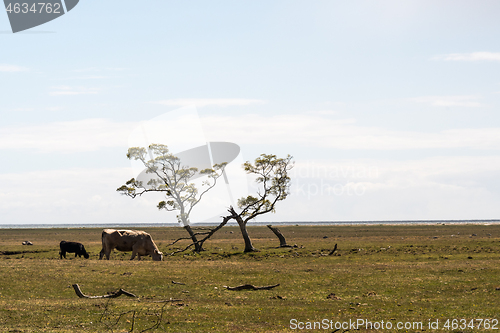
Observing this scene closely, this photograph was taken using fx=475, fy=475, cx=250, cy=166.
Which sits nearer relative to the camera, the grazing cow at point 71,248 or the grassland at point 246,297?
the grassland at point 246,297

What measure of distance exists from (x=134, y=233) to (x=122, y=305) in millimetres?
25239

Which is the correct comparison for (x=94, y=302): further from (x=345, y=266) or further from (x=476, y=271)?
(x=476, y=271)

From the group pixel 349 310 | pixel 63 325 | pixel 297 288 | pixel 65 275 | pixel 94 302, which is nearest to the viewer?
pixel 63 325

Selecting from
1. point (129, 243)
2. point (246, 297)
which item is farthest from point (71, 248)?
point (246, 297)

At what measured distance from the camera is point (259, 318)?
61.1 ft

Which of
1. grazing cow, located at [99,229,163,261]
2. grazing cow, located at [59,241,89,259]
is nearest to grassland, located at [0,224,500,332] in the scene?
grazing cow, located at [99,229,163,261]

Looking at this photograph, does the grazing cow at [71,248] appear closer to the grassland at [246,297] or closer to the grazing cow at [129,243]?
the grazing cow at [129,243]

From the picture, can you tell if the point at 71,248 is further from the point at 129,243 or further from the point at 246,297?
the point at 246,297

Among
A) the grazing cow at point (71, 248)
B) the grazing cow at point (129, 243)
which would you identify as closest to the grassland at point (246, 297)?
the grazing cow at point (129, 243)

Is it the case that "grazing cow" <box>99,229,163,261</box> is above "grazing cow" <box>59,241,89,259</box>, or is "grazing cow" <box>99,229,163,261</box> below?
above

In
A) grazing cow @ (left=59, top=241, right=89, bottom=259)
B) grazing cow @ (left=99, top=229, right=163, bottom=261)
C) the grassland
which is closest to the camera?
the grassland

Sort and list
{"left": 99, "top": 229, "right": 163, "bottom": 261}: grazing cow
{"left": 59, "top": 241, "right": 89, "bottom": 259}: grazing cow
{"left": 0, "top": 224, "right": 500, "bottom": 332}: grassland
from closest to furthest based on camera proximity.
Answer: {"left": 0, "top": 224, "right": 500, "bottom": 332}: grassland
{"left": 99, "top": 229, "right": 163, "bottom": 261}: grazing cow
{"left": 59, "top": 241, "right": 89, "bottom": 259}: grazing cow

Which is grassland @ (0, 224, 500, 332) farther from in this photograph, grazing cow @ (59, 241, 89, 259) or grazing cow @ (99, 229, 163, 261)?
grazing cow @ (59, 241, 89, 259)

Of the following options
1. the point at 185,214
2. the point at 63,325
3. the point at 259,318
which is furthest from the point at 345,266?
the point at 185,214
